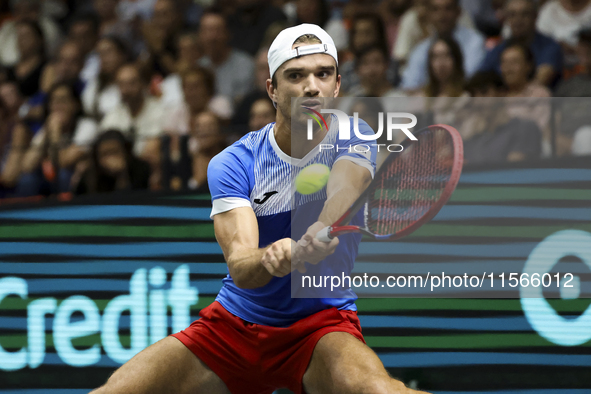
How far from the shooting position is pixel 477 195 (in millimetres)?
4336

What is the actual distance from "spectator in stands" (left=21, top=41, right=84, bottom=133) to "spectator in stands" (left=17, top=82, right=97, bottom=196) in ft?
1.09

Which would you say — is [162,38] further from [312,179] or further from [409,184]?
[409,184]

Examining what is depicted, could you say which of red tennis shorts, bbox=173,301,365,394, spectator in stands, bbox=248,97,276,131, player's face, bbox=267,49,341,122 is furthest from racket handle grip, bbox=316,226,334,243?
spectator in stands, bbox=248,97,276,131

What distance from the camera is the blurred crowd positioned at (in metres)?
4.91

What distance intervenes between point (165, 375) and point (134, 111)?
3.85 metres

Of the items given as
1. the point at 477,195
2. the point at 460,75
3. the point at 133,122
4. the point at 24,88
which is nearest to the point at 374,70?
the point at 460,75

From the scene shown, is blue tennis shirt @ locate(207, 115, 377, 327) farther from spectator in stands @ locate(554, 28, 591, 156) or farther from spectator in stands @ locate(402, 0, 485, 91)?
spectator in stands @ locate(402, 0, 485, 91)

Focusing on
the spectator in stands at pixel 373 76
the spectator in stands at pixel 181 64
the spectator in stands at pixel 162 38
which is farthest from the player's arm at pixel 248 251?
the spectator in stands at pixel 162 38

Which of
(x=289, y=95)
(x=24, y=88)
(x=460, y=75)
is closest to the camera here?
(x=289, y=95)

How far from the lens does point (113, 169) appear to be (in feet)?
17.4

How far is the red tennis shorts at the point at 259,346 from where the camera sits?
10.4 feet

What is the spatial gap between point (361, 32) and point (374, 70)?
0.64 m

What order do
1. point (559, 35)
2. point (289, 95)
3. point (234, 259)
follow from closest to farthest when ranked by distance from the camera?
point (234, 259), point (289, 95), point (559, 35)

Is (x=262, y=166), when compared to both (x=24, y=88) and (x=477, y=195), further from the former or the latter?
(x=24, y=88)
